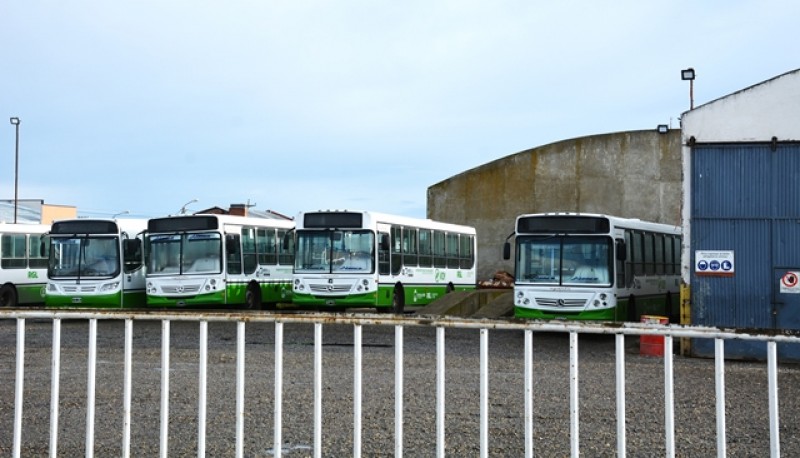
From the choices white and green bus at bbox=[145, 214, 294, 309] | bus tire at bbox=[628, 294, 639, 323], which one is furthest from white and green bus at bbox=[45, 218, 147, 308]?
bus tire at bbox=[628, 294, 639, 323]

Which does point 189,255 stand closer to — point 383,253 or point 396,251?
point 383,253

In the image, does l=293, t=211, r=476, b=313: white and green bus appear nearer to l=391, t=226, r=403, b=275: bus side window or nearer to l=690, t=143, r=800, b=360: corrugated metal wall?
l=391, t=226, r=403, b=275: bus side window

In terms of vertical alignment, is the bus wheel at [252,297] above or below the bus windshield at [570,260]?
below

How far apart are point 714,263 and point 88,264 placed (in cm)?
1664

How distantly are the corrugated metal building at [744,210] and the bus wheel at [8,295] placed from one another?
66.2ft

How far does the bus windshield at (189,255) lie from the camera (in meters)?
28.6

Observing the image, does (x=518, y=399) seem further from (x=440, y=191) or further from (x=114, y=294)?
(x=440, y=191)

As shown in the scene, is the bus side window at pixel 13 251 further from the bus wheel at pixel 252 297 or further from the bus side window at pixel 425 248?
the bus side window at pixel 425 248

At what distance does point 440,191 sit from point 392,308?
18387 mm

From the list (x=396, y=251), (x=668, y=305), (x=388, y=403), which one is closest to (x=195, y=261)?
(x=396, y=251)

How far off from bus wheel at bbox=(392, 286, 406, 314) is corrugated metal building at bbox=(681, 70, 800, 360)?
36.1 ft

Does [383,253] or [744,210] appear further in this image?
[383,253]

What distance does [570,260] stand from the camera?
23391 mm

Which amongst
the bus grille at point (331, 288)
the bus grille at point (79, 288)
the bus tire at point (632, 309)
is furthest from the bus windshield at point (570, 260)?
the bus grille at point (79, 288)
